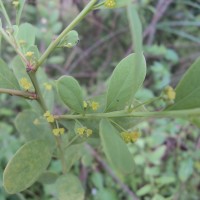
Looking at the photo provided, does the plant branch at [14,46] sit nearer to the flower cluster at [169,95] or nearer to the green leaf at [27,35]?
the green leaf at [27,35]

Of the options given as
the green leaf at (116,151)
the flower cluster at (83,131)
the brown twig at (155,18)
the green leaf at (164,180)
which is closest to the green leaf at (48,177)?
the flower cluster at (83,131)

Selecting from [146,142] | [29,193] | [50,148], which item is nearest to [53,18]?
[146,142]

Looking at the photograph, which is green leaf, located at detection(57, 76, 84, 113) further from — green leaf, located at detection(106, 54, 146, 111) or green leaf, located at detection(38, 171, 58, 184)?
green leaf, located at detection(38, 171, 58, 184)

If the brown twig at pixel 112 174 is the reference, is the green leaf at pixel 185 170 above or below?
below

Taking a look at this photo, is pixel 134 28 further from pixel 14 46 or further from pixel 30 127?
pixel 30 127

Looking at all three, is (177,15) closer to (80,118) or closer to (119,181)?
(119,181)

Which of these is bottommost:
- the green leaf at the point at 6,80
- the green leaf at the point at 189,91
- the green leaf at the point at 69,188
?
the green leaf at the point at 69,188

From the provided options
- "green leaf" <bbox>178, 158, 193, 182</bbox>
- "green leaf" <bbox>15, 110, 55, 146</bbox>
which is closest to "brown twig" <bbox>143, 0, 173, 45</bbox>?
"green leaf" <bbox>178, 158, 193, 182</bbox>
